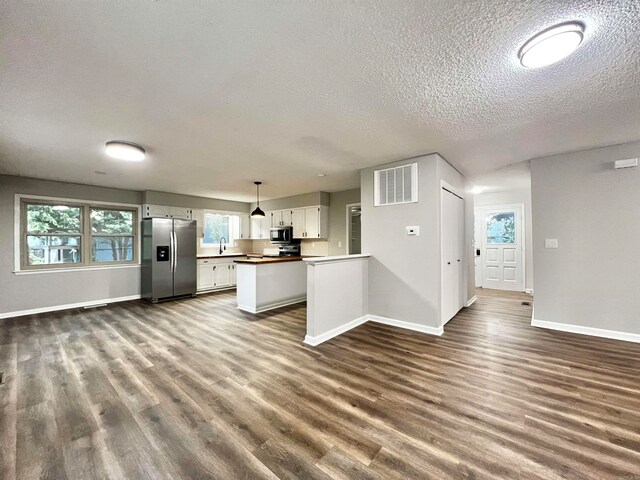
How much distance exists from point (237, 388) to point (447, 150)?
373 centimetres

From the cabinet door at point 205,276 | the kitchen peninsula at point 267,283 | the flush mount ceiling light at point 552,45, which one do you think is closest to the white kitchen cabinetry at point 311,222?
the kitchen peninsula at point 267,283

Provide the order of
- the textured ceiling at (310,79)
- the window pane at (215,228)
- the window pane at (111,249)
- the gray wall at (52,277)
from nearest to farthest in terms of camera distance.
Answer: the textured ceiling at (310,79)
the gray wall at (52,277)
the window pane at (111,249)
the window pane at (215,228)

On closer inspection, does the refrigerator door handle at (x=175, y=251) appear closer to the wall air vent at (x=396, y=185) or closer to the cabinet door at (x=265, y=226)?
the cabinet door at (x=265, y=226)

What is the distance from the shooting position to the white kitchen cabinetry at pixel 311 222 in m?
6.46

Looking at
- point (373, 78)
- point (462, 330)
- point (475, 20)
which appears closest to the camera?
point (475, 20)

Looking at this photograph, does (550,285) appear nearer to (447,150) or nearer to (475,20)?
(447,150)

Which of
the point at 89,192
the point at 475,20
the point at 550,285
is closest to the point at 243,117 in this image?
the point at 475,20

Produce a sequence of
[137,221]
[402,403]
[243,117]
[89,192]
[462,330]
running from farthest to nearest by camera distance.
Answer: [137,221] < [89,192] < [462,330] < [243,117] < [402,403]

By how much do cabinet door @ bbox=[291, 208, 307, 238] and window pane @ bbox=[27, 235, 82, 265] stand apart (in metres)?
4.64

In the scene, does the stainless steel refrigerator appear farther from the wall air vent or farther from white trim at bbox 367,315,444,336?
the wall air vent

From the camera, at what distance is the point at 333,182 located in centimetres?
552

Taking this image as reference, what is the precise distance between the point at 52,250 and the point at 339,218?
5.97 metres

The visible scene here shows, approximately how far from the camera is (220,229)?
7.82 m

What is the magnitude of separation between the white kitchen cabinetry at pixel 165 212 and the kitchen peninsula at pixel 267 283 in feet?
8.99
